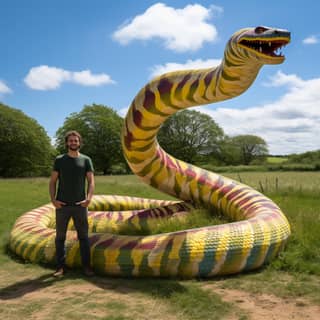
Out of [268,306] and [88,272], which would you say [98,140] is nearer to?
[88,272]

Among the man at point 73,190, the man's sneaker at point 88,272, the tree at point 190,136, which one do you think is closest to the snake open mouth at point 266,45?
the man at point 73,190

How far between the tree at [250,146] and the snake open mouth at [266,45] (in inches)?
2234

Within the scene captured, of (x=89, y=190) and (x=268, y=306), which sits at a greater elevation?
(x=89, y=190)

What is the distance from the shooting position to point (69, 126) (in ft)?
140

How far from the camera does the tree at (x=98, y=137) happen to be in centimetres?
4181

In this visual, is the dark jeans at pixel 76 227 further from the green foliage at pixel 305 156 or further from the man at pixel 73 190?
the green foliage at pixel 305 156

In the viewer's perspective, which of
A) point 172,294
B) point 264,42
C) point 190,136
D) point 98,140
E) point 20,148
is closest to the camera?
point 172,294

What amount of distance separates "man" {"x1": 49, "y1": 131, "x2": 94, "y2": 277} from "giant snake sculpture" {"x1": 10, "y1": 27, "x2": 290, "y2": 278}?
405mm

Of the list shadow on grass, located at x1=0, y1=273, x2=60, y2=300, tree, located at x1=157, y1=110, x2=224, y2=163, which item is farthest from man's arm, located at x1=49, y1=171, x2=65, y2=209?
tree, located at x1=157, y1=110, x2=224, y2=163

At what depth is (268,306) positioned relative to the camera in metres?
3.99

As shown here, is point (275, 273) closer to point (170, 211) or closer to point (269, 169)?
point (170, 211)

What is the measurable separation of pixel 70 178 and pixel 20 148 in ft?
118

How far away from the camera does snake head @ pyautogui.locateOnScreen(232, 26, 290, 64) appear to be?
4.60m

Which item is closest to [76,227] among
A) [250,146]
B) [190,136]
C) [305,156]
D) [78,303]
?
[78,303]
